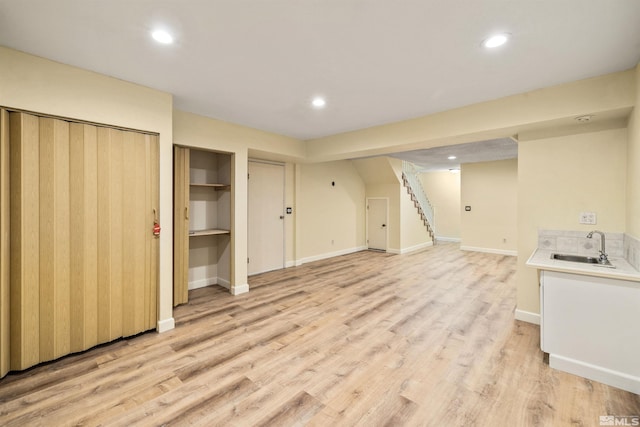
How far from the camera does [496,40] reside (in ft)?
6.80

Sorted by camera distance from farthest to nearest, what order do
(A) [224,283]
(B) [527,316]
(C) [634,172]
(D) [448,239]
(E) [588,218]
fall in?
1. (D) [448,239]
2. (A) [224,283]
3. (B) [527,316]
4. (E) [588,218]
5. (C) [634,172]

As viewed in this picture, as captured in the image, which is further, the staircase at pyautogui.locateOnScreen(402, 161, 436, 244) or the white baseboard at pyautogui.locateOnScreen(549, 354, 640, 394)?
the staircase at pyautogui.locateOnScreen(402, 161, 436, 244)

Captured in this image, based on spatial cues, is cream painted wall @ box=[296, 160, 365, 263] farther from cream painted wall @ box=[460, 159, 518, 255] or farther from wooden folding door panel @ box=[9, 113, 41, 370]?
wooden folding door panel @ box=[9, 113, 41, 370]

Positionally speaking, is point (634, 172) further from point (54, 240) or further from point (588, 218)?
point (54, 240)

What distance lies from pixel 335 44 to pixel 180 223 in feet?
10.2

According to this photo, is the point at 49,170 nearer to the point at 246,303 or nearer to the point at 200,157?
the point at 200,157

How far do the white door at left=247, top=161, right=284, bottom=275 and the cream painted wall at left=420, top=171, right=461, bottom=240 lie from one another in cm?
729

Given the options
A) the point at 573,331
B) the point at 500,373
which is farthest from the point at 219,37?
the point at 573,331

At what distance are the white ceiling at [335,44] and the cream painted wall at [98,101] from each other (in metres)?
0.12

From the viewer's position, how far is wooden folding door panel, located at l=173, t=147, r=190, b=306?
3.80 metres

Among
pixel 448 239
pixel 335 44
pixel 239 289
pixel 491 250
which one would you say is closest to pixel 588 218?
pixel 335 44

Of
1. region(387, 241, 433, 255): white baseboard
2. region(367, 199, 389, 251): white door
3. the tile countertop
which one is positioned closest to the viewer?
the tile countertop

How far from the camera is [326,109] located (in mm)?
3656

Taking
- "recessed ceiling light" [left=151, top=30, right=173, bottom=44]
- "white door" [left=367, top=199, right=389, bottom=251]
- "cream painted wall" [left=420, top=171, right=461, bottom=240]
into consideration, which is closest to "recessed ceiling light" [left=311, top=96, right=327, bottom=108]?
"recessed ceiling light" [left=151, top=30, right=173, bottom=44]
